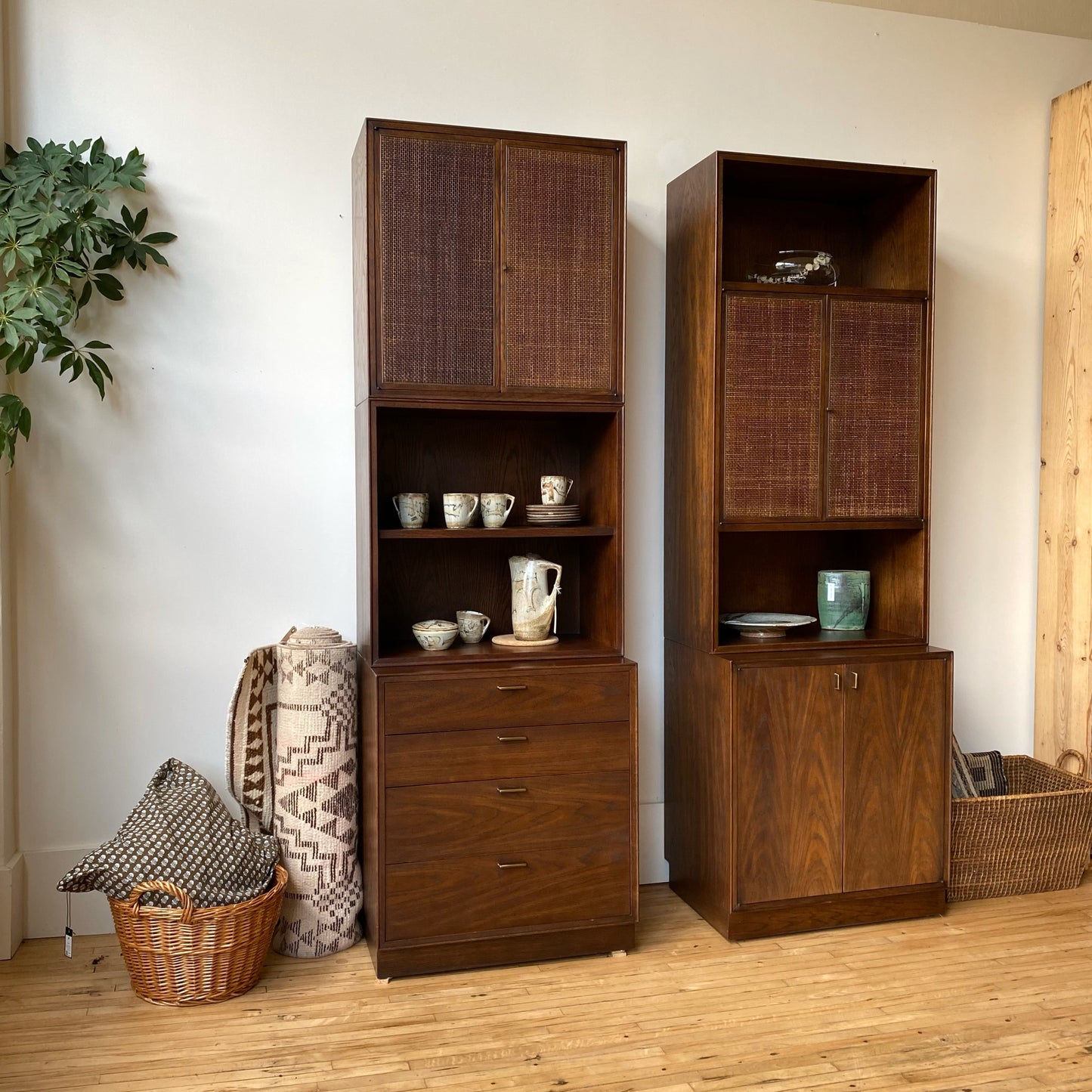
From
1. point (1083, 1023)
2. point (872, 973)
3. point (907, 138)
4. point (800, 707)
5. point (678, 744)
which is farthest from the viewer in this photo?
point (907, 138)

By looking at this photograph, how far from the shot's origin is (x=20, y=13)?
2852 millimetres

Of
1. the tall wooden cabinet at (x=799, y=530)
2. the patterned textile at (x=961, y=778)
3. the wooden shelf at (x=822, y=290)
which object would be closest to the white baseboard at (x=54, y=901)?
the tall wooden cabinet at (x=799, y=530)

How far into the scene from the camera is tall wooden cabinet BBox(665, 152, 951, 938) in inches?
116

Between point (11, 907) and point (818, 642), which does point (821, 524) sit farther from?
point (11, 907)

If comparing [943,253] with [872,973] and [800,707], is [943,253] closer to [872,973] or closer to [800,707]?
[800,707]

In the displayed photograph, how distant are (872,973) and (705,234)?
2072 millimetres

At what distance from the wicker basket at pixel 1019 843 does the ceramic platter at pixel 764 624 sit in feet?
2.35

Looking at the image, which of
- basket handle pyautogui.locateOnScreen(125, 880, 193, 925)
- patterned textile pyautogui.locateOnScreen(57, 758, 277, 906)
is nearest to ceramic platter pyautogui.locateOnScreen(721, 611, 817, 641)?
patterned textile pyautogui.locateOnScreen(57, 758, 277, 906)

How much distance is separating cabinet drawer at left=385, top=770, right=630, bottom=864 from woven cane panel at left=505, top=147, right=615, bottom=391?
1074 millimetres

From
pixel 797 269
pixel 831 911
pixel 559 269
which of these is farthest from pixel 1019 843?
pixel 559 269

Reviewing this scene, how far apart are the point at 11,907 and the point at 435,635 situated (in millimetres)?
1342

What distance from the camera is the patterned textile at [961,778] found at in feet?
11.1

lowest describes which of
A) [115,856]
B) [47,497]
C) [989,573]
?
[115,856]

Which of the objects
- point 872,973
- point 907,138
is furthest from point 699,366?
point 872,973
